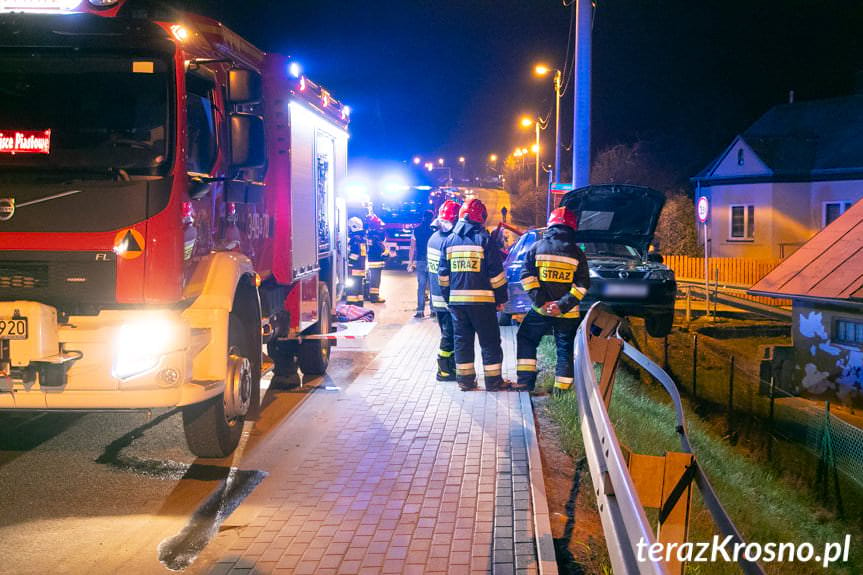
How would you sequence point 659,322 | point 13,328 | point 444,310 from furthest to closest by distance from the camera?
point 659,322 → point 444,310 → point 13,328

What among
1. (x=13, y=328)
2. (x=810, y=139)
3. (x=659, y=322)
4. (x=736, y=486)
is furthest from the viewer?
(x=810, y=139)

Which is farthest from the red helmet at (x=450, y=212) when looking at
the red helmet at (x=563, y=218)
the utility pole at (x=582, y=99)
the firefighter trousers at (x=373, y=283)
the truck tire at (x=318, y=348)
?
the firefighter trousers at (x=373, y=283)

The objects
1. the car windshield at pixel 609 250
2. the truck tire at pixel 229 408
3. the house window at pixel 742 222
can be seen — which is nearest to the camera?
the truck tire at pixel 229 408

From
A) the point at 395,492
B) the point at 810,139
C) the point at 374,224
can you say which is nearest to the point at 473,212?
the point at 395,492

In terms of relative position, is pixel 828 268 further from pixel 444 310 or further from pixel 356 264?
pixel 444 310

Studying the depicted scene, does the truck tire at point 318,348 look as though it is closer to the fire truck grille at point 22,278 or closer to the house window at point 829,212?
the fire truck grille at point 22,278

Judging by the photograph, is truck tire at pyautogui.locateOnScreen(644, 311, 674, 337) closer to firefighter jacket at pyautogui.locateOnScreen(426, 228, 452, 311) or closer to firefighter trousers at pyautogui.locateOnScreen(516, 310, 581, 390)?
firefighter trousers at pyautogui.locateOnScreen(516, 310, 581, 390)

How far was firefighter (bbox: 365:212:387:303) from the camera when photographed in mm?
16859

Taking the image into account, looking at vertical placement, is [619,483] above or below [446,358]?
above

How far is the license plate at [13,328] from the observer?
218 inches

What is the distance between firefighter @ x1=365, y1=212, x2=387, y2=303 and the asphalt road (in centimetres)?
→ 818

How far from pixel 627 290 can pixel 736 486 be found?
16.9 ft

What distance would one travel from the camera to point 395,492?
592cm

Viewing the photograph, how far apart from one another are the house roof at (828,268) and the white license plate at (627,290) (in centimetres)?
380
